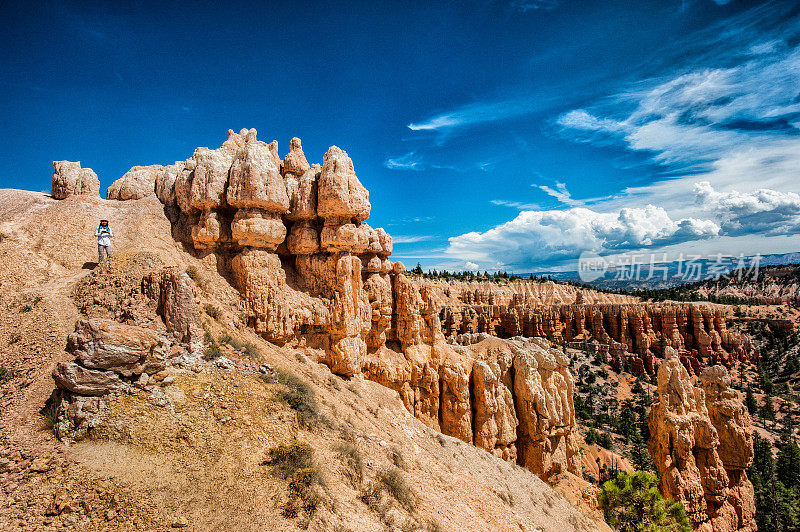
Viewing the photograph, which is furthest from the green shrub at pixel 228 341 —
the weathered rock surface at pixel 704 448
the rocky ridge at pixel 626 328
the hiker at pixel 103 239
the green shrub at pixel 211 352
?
the rocky ridge at pixel 626 328

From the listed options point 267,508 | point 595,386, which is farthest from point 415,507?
point 595,386

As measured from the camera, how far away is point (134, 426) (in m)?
9.62

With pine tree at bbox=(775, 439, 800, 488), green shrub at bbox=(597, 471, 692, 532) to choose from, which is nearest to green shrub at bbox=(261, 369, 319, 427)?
green shrub at bbox=(597, 471, 692, 532)

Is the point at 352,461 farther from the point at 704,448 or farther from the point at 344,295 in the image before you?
the point at 704,448

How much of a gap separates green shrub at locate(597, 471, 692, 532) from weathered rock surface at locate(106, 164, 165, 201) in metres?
30.7

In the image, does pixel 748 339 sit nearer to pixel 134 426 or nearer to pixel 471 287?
pixel 471 287

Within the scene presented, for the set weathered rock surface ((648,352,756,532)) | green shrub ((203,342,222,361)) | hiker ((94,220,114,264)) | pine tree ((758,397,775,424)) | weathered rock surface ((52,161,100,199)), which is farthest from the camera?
pine tree ((758,397,775,424))

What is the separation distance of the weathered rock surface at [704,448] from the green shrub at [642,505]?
5203mm

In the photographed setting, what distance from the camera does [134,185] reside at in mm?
21000

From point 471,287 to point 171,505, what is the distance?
323 ft

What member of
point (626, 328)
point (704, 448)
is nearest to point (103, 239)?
point (704, 448)

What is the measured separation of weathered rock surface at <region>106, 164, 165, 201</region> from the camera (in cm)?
2080

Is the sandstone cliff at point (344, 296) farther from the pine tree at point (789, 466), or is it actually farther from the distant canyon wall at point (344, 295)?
the pine tree at point (789, 466)

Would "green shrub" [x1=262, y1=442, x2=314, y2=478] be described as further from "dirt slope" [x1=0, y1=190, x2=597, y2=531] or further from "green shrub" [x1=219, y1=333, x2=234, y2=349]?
"green shrub" [x1=219, y1=333, x2=234, y2=349]
